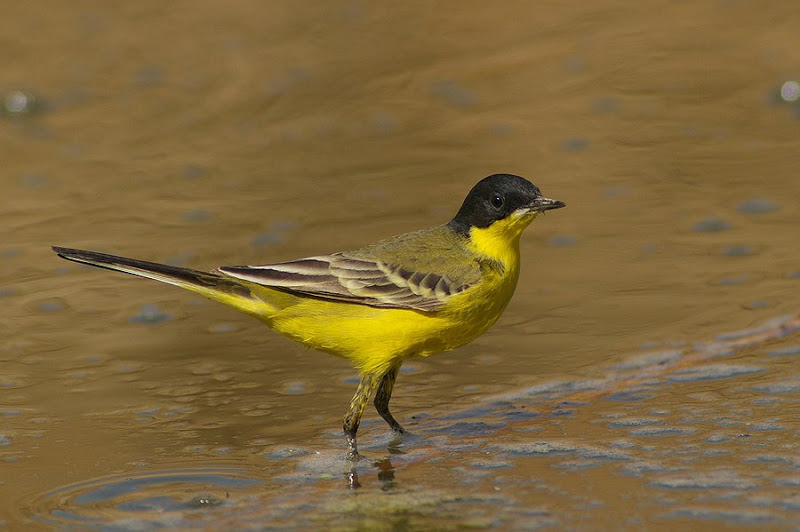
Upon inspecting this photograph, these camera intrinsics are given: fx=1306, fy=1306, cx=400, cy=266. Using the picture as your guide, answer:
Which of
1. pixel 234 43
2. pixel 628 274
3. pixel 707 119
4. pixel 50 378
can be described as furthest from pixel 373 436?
pixel 234 43

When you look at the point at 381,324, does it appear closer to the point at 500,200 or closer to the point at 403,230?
the point at 500,200

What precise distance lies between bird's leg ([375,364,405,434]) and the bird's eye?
3.23ft

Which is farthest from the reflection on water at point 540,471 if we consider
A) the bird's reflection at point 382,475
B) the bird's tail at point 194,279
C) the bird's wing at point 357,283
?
the bird's tail at point 194,279

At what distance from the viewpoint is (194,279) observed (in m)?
6.48

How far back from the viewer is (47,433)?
6.44 m

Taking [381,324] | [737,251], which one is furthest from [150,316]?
[737,251]

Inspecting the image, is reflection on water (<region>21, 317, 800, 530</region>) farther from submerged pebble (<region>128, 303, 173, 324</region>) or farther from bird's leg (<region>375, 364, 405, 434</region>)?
submerged pebble (<region>128, 303, 173, 324</region>)

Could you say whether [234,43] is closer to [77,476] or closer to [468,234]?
[468,234]

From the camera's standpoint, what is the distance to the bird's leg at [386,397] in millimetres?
6461

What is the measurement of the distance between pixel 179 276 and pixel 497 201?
1668 mm

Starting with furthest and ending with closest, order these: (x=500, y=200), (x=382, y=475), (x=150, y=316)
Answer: (x=150, y=316) < (x=500, y=200) < (x=382, y=475)

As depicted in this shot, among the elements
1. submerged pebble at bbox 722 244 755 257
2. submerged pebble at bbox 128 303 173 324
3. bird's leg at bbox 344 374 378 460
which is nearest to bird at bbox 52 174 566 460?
bird's leg at bbox 344 374 378 460

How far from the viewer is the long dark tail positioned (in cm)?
625

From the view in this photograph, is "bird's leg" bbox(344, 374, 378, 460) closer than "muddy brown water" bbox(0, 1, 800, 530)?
No
